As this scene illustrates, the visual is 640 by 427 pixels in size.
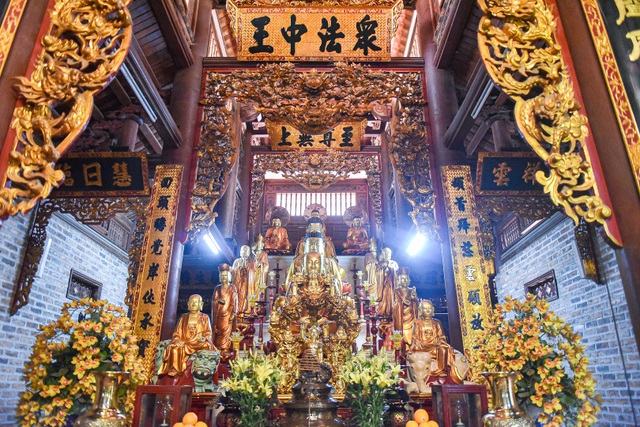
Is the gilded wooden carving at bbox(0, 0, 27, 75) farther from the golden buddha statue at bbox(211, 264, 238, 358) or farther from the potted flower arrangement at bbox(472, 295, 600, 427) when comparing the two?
the golden buddha statue at bbox(211, 264, 238, 358)

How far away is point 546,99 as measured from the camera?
2846 mm

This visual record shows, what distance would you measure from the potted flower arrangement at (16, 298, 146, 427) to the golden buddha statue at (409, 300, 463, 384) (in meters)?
2.56

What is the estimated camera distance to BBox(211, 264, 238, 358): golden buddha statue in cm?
625

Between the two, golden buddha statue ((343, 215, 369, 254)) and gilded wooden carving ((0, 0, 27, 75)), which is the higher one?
golden buddha statue ((343, 215, 369, 254))

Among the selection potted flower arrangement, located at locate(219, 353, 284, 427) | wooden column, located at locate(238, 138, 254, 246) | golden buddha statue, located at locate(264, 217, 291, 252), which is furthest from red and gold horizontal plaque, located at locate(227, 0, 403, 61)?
golden buddha statue, located at locate(264, 217, 291, 252)

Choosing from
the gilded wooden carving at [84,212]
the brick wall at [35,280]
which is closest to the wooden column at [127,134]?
the gilded wooden carving at [84,212]

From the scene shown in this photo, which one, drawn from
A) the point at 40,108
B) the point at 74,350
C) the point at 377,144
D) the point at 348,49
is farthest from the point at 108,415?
the point at 377,144

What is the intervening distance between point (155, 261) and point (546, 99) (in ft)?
14.4

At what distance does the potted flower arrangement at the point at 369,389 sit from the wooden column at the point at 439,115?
1945 mm

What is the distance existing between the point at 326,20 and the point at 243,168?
16.3 ft

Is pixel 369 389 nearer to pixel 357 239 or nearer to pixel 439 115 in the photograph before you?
pixel 439 115

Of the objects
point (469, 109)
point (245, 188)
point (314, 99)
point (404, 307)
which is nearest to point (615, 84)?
point (469, 109)

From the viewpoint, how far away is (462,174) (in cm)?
572

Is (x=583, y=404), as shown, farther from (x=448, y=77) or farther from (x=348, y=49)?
(x=348, y=49)
